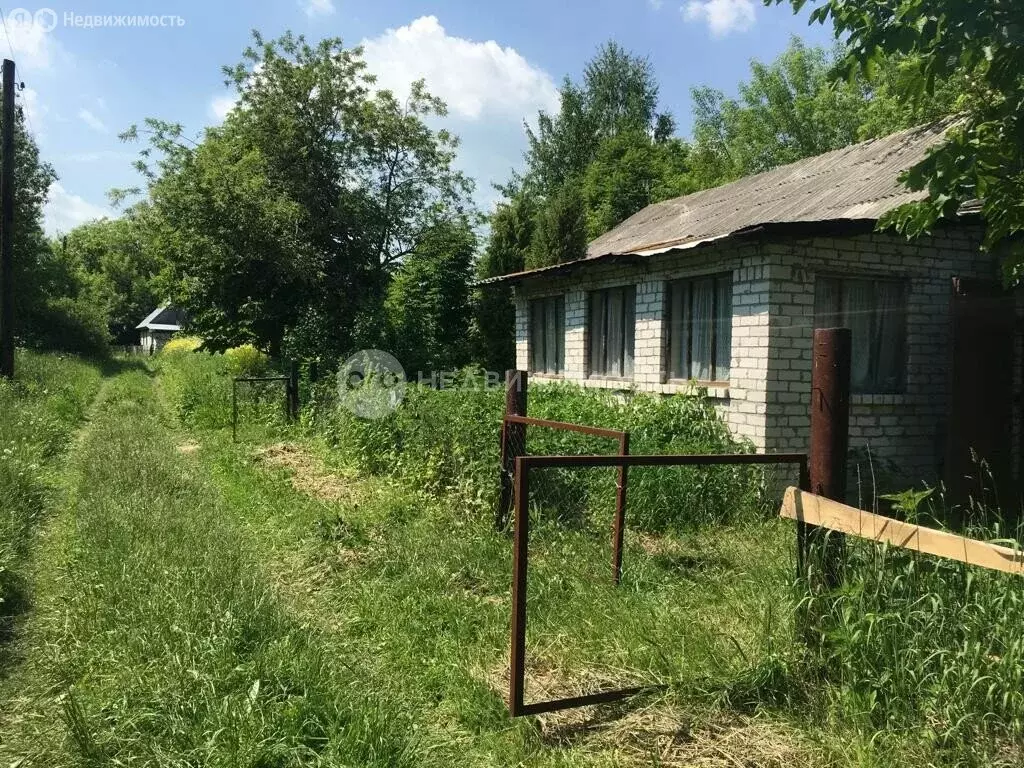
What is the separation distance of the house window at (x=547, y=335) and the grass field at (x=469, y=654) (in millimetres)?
6445

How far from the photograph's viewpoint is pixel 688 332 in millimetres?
8852

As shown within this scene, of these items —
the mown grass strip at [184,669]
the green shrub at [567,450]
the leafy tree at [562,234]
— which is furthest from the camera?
the leafy tree at [562,234]

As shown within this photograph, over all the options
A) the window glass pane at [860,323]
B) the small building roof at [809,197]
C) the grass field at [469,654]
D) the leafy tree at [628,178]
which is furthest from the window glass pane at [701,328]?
the leafy tree at [628,178]

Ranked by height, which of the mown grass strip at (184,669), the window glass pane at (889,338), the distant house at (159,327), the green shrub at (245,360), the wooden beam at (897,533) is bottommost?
the mown grass strip at (184,669)

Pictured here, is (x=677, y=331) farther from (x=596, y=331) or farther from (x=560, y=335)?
(x=560, y=335)

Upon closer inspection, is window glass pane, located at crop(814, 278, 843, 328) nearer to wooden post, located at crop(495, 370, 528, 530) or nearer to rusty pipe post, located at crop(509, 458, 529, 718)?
wooden post, located at crop(495, 370, 528, 530)

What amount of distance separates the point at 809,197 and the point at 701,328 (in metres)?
2.04

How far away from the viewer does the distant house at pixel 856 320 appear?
7.27 m

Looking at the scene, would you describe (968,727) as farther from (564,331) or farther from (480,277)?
(480,277)

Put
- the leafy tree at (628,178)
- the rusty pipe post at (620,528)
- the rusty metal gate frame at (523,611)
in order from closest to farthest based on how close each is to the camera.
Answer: the rusty metal gate frame at (523,611) < the rusty pipe post at (620,528) < the leafy tree at (628,178)

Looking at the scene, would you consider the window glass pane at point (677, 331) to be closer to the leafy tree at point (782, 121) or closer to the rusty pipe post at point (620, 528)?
the rusty pipe post at point (620, 528)

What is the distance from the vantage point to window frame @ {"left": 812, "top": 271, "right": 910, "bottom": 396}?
7.64 meters

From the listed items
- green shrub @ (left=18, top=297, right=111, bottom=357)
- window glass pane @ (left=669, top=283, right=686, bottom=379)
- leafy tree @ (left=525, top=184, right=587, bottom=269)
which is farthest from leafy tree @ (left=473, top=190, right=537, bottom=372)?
green shrub @ (left=18, top=297, right=111, bottom=357)

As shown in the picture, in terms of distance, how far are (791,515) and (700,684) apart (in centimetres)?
81
